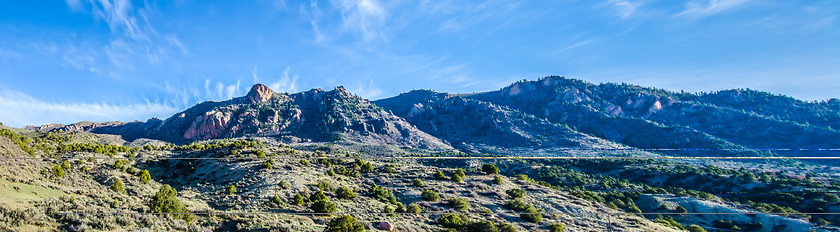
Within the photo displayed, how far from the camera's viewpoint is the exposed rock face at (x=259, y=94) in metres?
183

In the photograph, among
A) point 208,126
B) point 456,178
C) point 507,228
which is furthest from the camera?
point 208,126

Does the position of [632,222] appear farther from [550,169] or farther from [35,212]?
[550,169]

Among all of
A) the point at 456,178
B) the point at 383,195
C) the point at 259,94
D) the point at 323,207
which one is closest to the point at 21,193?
the point at 323,207

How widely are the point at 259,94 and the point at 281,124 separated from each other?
115 ft

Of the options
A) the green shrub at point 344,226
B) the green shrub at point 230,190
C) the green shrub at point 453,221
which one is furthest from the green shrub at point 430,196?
the green shrub at point 230,190

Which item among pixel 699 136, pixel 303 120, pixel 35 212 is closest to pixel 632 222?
pixel 35 212

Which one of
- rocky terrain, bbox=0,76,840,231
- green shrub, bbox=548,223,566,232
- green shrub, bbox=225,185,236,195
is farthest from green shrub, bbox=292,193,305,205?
green shrub, bbox=548,223,566,232

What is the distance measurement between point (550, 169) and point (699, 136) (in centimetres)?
9431

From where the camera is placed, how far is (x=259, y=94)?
185 meters

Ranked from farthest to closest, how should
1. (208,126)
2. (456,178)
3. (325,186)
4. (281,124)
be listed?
(281,124)
(208,126)
(456,178)
(325,186)

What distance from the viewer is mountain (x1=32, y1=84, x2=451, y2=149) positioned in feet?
502

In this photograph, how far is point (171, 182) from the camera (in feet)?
150

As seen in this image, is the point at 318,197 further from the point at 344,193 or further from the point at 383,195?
the point at 383,195

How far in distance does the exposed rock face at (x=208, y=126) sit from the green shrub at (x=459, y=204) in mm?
147493
